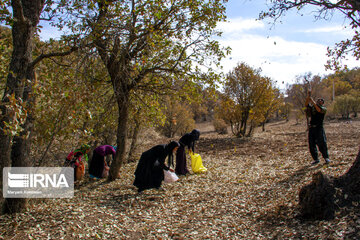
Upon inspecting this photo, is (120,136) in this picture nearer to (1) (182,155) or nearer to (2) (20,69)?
(1) (182,155)

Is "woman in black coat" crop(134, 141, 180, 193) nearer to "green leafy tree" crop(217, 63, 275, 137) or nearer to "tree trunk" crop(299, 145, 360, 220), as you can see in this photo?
"tree trunk" crop(299, 145, 360, 220)

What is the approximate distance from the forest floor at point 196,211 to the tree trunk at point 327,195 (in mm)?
142

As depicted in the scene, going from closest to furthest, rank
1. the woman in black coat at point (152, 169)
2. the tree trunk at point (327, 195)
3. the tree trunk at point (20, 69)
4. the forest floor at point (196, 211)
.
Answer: the tree trunk at point (327, 195) < the forest floor at point (196, 211) < the tree trunk at point (20, 69) < the woman in black coat at point (152, 169)

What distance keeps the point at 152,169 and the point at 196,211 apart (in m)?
1.82

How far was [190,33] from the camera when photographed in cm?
742

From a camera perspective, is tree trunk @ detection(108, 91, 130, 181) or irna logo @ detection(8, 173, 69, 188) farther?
tree trunk @ detection(108, 91, 130, 181)

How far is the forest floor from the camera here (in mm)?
4168

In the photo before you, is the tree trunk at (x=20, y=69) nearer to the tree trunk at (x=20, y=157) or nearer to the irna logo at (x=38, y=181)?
the tree trunk at (x=20, y=157)

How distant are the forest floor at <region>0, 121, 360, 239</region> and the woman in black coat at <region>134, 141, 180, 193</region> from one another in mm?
259

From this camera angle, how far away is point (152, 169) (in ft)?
22.3

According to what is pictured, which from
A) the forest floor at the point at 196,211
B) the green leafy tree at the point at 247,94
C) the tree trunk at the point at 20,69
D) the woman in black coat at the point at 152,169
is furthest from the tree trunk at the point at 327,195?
the green leafy tree at the point at 247,94

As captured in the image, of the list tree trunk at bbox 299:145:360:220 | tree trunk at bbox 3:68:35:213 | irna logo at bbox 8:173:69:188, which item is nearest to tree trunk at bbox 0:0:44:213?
tree trunk at bbox 3:68:35:213

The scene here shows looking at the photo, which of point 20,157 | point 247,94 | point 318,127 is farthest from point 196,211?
point 247,94

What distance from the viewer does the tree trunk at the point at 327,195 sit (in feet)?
13.3
